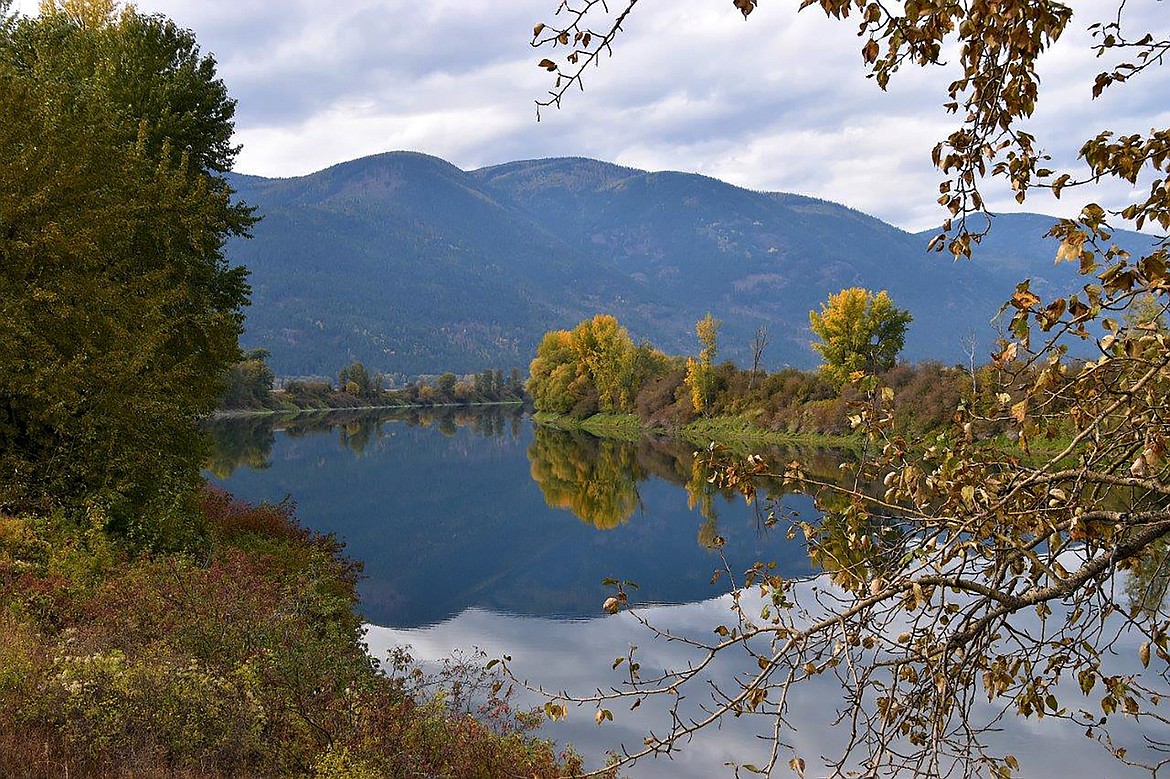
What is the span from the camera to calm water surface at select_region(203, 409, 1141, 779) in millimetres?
13672

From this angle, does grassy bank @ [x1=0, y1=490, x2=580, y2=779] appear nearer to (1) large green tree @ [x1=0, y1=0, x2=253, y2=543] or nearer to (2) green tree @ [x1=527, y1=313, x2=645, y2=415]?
(1) large green tree @ [x1=0, y1=0, x2=253, y2=543]

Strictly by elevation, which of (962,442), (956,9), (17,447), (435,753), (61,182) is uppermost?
(61,182)

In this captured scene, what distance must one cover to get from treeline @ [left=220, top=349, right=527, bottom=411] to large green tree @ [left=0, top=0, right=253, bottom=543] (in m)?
92.6

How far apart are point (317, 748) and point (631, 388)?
268ft

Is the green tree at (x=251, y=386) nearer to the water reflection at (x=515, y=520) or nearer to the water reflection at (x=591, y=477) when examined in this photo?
the water reflection at (x=515, y=520)

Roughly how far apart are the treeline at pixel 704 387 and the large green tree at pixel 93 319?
28.2 meters

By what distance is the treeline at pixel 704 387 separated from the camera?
2026 inches

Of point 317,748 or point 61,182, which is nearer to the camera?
point 317,748

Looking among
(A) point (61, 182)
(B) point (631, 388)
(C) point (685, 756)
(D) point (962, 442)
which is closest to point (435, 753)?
(C) point (685, 756)

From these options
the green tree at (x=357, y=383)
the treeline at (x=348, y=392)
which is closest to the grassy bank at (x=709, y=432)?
the treeline at (x=348, y=392)

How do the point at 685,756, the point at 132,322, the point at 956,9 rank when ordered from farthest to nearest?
the point at 132,322
the point at 685,756
the point at 956,9

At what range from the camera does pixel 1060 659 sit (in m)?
3.71

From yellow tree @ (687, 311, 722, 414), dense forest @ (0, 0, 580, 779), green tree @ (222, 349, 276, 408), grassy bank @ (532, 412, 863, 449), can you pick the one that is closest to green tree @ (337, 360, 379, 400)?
green tree @ (222, 349, 276, 408)

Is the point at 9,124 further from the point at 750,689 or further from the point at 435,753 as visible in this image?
the point at 750,689
